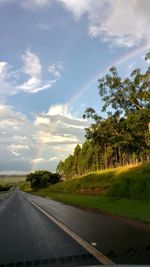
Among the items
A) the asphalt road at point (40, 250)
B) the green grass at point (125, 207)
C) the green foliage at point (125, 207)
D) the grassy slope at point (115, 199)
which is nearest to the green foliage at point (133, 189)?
the grassy slope at point (115, 199)

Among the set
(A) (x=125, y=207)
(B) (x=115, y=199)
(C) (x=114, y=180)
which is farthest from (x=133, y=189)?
(C) (x=114, y=180)

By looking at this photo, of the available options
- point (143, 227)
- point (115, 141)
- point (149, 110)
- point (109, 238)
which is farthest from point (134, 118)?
point (109, 238)

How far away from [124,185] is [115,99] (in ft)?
26.5

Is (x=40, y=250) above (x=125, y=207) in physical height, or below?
below

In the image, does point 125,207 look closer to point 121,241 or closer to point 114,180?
point 121,241

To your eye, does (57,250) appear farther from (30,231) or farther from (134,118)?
(134,118)

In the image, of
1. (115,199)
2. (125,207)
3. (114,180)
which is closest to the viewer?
(125,207)

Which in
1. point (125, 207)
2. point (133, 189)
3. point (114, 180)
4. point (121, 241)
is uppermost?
point (114, 180)

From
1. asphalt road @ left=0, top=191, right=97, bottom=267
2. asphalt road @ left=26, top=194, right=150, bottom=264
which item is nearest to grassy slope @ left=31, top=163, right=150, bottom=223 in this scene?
asphalt road @ left=26, top=194, right=150, bottom=264

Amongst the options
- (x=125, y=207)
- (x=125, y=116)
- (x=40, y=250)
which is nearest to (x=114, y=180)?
(x=125, y=116)

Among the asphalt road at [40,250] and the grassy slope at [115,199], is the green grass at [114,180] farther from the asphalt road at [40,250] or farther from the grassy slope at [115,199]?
the asphalt road at [40,250]

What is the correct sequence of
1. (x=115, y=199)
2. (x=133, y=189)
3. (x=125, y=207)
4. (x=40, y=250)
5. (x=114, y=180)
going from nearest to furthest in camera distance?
(x=40, y=250), (x=125, y=207), (x=115, y=199), (x=133, y=189), (x=114, y=180)

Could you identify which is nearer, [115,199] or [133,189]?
[115,199]

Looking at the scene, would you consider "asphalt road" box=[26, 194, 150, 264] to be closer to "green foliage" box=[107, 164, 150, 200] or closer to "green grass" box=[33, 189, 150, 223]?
"green grass" box=[33, 189, 150, 223]
